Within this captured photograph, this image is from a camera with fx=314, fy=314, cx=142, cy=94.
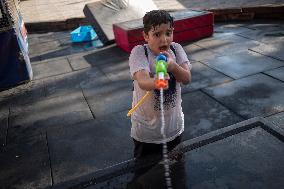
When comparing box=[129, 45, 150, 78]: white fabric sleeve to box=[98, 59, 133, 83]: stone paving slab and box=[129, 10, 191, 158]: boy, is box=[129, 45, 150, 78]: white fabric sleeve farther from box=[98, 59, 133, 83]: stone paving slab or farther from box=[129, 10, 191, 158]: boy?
box=[98, 59, 133, 83]: stone paving slab

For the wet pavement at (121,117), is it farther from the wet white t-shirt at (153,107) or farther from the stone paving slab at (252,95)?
the wet white t-shirt at (153,107)

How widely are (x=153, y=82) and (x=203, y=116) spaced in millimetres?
2687

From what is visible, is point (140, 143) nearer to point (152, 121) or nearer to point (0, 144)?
point (152, 121)

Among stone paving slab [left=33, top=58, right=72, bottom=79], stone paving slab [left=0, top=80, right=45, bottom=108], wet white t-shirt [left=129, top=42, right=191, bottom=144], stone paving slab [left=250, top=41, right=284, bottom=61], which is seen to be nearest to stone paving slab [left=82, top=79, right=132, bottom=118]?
stone paving slab [left=0, top=80, right=45, bottom=108]

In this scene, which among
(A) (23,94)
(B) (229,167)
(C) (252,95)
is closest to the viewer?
(B) (229,167)

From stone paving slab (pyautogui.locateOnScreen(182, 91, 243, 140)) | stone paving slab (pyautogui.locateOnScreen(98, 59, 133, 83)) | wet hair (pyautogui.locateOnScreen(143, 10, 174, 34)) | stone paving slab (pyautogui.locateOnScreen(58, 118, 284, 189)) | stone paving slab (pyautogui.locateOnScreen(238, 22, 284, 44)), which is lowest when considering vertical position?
stone paving slab (pyautogui.locateOnScreen(182, 91, 243, 140))

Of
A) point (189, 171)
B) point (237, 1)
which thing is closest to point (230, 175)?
point (189, 171)

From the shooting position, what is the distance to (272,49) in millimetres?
7160

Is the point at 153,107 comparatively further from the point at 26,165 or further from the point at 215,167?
the point at 26,165

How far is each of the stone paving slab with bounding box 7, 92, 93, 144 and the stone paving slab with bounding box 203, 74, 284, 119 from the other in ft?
7.36

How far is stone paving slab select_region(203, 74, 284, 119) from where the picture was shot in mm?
4688

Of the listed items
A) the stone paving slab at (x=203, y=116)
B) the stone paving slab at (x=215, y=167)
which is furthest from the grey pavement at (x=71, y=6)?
the stone paving slab at (x=215, y=167)

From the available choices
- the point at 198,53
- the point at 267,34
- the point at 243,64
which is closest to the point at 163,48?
the point at 243,64

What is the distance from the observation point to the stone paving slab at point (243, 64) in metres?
6.14
